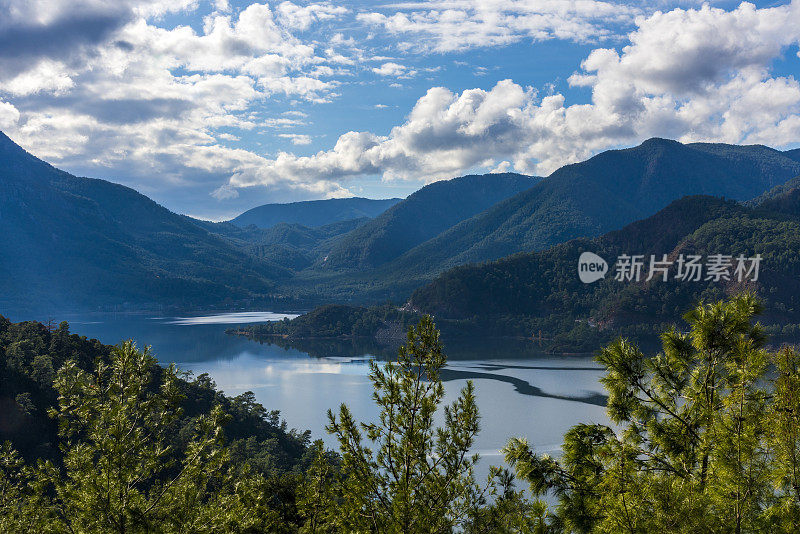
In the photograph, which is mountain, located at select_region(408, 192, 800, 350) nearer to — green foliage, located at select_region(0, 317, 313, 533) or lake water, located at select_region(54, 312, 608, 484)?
lake water, located at select_region(54, 312, 608, 484)

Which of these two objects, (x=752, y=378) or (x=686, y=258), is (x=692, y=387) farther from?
(x=686, y=258)

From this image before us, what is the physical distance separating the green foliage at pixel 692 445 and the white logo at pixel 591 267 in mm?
136939

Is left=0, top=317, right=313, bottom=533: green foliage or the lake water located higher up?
left=0, top=317, right=313, bottom=533: green foliage

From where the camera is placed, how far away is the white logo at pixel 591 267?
139000 millimetres

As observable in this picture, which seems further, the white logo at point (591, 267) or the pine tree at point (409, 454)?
the white logo at point (591, 267)

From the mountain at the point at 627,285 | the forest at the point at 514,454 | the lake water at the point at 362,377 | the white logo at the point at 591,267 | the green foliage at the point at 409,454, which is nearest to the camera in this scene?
the forest at the point at 514,454

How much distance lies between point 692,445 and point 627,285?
5185 inches

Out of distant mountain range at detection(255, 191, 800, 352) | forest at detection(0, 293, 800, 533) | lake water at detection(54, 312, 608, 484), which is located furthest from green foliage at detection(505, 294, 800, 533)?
distant mountain range at detection(255, 191, 800, 352)

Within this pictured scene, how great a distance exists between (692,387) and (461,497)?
3.49m

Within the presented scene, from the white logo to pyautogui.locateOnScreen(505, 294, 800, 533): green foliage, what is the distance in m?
137

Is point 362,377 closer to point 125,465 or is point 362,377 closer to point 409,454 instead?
point 125,465

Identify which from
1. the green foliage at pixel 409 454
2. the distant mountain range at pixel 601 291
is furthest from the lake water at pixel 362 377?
the green foliage at pixel 409 454

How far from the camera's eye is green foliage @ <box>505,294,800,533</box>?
5.42m

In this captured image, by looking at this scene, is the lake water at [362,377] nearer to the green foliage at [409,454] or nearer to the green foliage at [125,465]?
the green foliage at [125,465]
